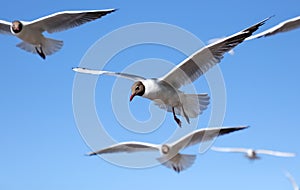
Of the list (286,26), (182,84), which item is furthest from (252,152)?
(182,84)

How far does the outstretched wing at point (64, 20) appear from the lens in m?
10.1

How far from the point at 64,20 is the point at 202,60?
341cm

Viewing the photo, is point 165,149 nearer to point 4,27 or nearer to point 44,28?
point 44,28

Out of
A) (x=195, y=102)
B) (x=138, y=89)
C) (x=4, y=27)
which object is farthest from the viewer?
Result: (x=4, y=27)

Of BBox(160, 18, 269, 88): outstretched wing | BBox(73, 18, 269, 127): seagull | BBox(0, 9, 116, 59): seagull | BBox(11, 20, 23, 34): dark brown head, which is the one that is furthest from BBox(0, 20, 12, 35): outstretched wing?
BBox(160, 18, 269, 88): outstretched wing

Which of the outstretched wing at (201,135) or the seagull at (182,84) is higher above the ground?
the seagull at (182,84)

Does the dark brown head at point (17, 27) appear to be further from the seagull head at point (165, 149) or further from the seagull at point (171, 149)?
the seagull head at point (165, 149)

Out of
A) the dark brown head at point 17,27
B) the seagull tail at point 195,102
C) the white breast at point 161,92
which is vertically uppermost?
the dark brown head at point 17,27

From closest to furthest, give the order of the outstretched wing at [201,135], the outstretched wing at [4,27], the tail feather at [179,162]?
the outstretched wing at [201,135] → the tail feather at [179,162] → the outstretched wing at [4,27]

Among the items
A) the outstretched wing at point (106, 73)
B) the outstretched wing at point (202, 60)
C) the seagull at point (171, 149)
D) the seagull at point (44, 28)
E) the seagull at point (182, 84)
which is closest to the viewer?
the outstretched wing at point (202, 60)

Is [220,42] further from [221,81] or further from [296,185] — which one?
[296,185]

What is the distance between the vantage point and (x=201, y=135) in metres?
10.0

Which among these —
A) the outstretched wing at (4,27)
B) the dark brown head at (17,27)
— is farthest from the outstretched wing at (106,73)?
the outstretched wing at (4,27)

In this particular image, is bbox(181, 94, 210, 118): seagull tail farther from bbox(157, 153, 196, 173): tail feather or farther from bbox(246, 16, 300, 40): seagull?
bbox(157, 153, 196, 173): tail feather
